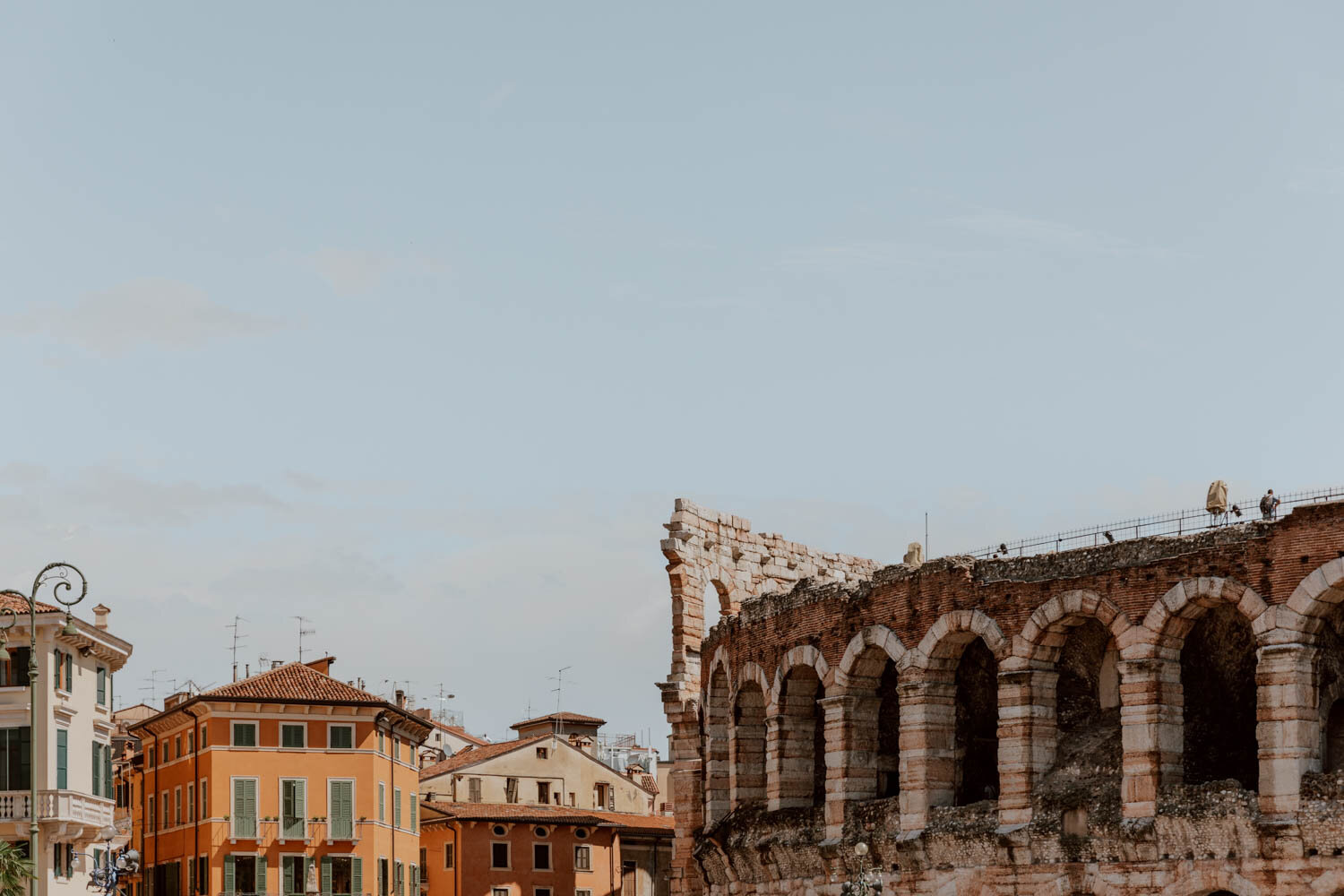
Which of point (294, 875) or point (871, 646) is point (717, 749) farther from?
point (294, 875)

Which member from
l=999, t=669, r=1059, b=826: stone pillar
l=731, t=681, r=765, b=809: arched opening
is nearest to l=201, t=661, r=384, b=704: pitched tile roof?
l=731, t=681, r=765, b=809: arched opening

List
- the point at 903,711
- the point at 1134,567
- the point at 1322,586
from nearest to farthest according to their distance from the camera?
the point at 1322,586 < the point at 1134,567 < the point at 903,711

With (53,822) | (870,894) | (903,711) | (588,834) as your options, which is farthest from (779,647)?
(588,834)

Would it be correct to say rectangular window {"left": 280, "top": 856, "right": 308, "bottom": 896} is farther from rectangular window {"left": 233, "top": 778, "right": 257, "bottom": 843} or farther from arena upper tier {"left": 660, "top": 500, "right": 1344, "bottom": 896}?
arena upper tier {"left": 660, "top": 500, "right": 1344, "bottom": 896}

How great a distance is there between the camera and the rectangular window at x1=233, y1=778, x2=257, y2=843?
189 feet

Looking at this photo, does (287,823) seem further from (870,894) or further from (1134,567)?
(1134,567)

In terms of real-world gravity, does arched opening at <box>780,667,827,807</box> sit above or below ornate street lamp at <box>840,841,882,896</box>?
above

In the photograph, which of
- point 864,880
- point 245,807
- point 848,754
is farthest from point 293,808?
point 864,880

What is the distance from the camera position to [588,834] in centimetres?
6744

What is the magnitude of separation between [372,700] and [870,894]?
26944 millimetres

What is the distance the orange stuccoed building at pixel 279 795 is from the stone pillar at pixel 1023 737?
27.3m

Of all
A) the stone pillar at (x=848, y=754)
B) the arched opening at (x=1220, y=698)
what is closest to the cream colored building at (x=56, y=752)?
the stone pillar at (x=848, y=754)

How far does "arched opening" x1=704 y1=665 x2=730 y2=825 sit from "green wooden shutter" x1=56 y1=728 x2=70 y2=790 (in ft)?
43.5

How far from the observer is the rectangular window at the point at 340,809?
192 ft
